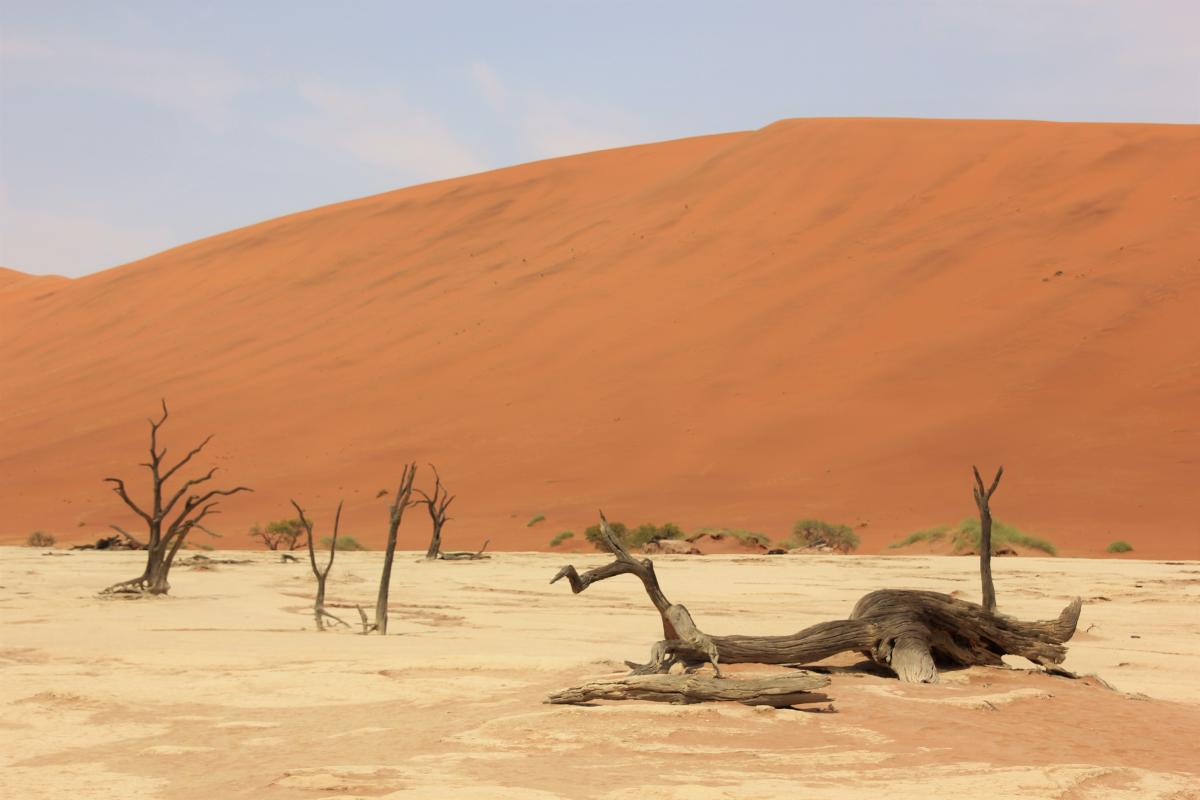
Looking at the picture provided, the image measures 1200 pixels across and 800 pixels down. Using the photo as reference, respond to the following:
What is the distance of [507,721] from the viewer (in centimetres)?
577

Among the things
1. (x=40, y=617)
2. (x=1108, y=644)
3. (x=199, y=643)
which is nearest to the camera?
(x=199, y=643)

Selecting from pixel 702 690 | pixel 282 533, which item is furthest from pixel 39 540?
pixel 702 690

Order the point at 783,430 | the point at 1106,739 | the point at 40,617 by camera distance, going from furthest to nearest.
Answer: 1. the point at 783,430
2. the point at 40,617
3. the point at 1106,739

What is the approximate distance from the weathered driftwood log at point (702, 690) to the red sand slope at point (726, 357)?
1451cm

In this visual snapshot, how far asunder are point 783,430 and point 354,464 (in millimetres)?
10397

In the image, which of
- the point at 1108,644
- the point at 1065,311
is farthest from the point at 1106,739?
the point at 1065,311

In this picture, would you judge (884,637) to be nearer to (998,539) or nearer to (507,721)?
(507,721)

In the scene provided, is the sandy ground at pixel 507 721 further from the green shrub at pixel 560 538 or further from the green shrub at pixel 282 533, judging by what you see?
the green shrub at pixel 282 533

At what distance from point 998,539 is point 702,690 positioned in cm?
1424

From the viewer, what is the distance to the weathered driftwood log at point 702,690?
599 cm

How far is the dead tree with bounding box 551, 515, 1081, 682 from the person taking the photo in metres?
6.61

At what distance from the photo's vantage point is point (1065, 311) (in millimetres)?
28844

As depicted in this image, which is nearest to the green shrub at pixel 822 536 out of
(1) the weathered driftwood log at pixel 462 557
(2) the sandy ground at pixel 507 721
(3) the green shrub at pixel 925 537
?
(3) the green shrub at pixel 925 537

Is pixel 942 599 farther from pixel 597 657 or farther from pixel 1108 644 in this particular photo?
pixel 1108 644
